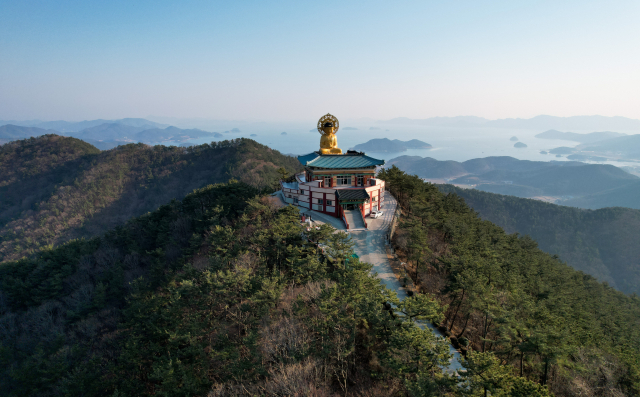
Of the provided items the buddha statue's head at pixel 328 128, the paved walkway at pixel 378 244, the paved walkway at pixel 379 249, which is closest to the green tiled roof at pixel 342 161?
the buddha statue's head at pixel 328 128

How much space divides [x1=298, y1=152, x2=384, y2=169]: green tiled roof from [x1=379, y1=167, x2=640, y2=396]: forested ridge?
6.74 meters

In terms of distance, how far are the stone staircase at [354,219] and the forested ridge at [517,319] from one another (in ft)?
11.4

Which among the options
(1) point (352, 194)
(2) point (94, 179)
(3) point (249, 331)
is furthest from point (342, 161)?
(2) point (94, 179)

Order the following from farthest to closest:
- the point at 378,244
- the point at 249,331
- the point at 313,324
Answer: the point at 378,244
the point at 249,331
the point at 313,324

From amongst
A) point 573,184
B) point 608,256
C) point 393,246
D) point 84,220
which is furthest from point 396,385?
point 573,184

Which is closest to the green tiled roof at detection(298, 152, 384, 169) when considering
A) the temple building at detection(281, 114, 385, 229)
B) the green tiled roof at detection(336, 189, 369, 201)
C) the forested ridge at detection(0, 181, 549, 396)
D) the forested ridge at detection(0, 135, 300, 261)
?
the temple building at detection(281, 114, 385, 229)

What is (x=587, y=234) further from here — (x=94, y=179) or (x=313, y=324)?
(x=94, y=179)

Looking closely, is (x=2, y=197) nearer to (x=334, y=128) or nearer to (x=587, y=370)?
(x=334, y=128)

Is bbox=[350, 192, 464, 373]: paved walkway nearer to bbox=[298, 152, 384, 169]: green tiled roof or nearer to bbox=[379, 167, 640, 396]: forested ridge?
bbox=[379, 167, 640, 396]: forested ridge

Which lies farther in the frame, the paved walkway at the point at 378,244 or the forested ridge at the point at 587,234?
the forested ridge at the point at 587,234

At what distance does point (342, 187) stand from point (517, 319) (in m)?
19.5

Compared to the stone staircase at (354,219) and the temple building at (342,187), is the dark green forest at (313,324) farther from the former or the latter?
the temple building at (342,187)

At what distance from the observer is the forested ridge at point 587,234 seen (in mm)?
90062

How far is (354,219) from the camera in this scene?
2839 centimetres
